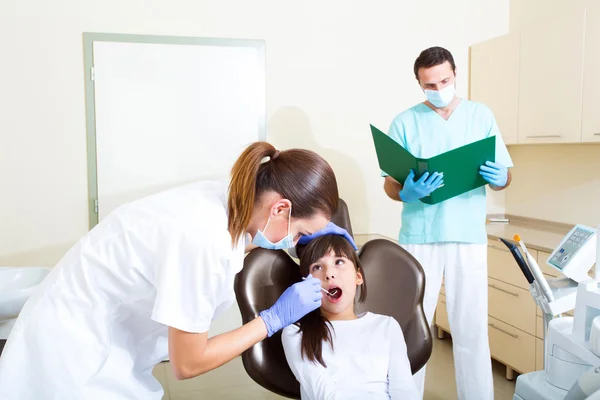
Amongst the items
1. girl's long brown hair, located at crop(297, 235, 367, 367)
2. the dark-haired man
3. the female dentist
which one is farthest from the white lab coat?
Answer: the dark-haired man

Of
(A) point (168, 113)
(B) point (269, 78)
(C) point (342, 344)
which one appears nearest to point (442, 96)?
(C) point (342, 344)

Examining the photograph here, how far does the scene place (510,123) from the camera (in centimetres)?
325

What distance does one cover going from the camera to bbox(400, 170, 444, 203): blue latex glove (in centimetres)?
223

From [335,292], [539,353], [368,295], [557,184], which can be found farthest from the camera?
[557,184]

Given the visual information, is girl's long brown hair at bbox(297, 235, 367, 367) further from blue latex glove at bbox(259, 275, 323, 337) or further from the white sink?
the white sink

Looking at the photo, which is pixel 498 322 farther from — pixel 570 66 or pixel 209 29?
pixel 209 29

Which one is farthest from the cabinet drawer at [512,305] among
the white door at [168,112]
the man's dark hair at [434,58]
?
the white door at [168,112]

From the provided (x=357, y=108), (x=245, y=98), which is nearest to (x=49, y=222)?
(x=245, y=98)

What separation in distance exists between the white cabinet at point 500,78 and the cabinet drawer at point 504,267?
0.62 meters

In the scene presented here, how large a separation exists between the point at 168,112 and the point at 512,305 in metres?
1.85

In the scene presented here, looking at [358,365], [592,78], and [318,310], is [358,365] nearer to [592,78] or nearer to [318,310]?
[318,310]

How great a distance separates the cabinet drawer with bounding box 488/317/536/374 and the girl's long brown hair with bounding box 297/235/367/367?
114 centimetres

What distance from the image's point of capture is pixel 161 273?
4.07 feet

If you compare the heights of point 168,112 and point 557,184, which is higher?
point 168,112
